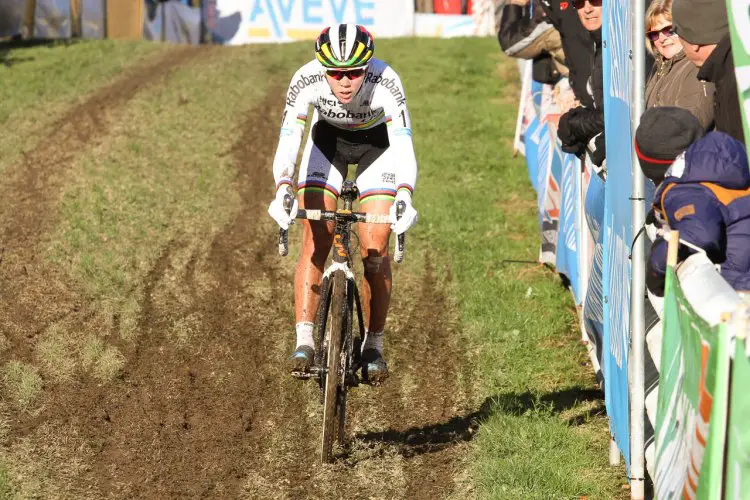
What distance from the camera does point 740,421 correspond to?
140 inches

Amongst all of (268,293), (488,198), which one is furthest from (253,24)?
(268,293)

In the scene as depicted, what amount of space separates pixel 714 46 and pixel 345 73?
2423mm

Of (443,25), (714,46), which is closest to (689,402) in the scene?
(714,46)

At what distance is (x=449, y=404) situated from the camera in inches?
312

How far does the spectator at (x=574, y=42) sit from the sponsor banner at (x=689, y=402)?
174 inches

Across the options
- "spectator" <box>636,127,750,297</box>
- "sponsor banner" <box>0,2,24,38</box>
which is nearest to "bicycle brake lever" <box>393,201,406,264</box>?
"spectator" <box>636,127,750,297</box>

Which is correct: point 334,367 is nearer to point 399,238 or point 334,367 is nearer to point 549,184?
point 399,238

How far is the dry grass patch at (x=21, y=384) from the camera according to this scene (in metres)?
7.72

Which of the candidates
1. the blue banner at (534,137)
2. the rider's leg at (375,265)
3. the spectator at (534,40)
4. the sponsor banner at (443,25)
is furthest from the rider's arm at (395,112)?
the sponsor banner at (443,25)

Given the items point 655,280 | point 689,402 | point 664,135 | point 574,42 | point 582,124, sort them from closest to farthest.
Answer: point 689,402 → point 655,280 → point 664,135 → point 582,124 → point 574,42

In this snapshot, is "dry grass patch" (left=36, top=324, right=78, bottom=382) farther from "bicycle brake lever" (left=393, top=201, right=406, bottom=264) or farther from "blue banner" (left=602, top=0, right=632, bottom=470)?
"blue banner" (left=602, top=0, right=632, bottom=470)

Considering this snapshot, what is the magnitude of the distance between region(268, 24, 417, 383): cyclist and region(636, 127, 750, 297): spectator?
2356 mm

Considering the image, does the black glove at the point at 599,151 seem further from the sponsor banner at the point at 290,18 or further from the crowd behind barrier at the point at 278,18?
the sponsor banner at the point at 290,18

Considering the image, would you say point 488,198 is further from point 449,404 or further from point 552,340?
point 449,404
